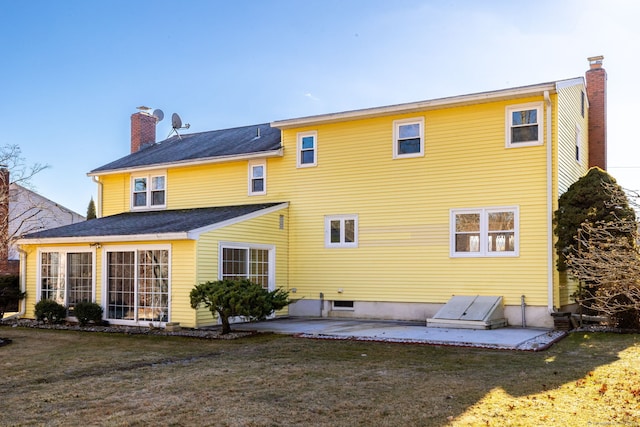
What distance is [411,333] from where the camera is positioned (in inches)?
526

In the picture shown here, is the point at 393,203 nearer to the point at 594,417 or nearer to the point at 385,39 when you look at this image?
the point at 385,39

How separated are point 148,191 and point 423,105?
10751 mm

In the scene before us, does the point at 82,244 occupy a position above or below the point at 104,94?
below

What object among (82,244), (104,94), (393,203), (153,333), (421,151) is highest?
(104,94)

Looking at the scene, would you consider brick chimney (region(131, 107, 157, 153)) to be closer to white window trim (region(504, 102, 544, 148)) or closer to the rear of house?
the rear of house

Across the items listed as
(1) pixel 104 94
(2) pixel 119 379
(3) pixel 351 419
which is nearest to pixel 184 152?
(1) pixel 104 94

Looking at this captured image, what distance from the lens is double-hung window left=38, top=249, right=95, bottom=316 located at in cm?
1680

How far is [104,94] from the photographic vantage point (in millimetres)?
21375

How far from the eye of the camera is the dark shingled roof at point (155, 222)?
15646 millimetres

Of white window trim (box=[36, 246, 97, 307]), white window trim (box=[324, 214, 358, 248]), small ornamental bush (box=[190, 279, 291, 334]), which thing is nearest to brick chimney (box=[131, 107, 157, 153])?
white window trim (box=[36, 246, 97, 307])

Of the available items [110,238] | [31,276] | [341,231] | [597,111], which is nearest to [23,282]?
[31,276]

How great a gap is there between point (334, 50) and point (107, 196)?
34.7ft

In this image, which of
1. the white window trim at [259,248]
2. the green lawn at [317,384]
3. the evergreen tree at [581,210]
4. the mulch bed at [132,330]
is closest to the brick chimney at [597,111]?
the evergreen tree at [581,210]

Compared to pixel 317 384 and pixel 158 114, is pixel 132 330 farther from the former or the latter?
pixel 158 114
